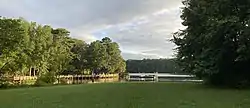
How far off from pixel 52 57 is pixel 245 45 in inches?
1552

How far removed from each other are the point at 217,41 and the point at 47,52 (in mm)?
35398

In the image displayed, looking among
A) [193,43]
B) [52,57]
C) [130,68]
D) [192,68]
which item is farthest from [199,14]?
[130,68]

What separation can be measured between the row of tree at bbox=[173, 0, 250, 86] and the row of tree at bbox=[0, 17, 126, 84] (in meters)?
22.1

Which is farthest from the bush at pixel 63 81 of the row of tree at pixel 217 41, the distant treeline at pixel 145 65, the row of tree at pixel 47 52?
the distant treeline at pixel 145 65

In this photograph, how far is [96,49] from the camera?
7112 cm

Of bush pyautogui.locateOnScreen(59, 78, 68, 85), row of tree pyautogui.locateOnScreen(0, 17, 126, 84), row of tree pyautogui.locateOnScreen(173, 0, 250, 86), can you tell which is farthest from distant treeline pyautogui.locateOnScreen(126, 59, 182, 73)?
row of tree pyautogui.locateOnScreen(173, 0, 250, 86)

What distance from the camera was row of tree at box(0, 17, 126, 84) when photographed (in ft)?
130

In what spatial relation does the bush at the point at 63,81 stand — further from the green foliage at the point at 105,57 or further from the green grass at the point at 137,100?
the green grass at the point at 137,100

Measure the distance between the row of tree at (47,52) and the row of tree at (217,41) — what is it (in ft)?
72.5

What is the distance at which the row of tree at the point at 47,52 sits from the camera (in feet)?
130

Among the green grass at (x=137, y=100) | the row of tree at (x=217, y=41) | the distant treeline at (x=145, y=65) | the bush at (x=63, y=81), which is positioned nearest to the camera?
the green grass at (x=137, y=100)

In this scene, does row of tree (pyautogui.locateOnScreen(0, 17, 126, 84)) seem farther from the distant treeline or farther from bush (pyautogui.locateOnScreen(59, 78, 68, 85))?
the distant treeline

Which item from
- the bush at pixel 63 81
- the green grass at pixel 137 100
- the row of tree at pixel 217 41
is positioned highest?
the row of tree at pixel 217 41

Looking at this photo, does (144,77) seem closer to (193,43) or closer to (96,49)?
(96,49)
